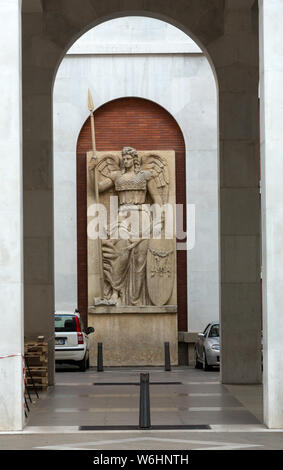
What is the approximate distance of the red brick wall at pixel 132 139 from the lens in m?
31.8

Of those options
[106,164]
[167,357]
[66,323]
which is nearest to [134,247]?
[106,164]

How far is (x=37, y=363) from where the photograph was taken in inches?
781

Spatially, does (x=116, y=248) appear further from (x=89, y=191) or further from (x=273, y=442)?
(x=273, y=442)

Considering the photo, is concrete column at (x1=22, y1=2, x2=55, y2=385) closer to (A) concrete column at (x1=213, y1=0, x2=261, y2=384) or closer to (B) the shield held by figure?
(A) concrete column at (x1=213, y1=0, x2=261, y2=384)

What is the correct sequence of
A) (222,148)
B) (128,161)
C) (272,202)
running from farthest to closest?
1. (128,161)
2. (222,148)
3. (272,202)

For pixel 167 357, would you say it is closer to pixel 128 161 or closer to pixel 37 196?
pixel 128 161

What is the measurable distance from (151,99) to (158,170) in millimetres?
2566

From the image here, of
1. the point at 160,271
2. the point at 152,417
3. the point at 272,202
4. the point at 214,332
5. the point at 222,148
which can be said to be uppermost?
the point at 222,148

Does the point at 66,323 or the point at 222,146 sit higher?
the point at 222,146

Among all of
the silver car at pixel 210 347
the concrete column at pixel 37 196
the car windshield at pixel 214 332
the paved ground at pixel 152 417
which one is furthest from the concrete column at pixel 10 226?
the car windshield at pixel 214 332

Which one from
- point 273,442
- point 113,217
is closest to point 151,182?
point 113,217

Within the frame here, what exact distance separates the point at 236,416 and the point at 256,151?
8.13m

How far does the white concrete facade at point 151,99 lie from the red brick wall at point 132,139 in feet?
0.76

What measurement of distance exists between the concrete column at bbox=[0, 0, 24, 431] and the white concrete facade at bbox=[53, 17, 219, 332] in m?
17.7
